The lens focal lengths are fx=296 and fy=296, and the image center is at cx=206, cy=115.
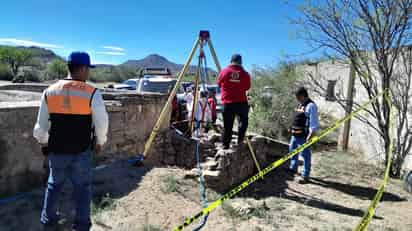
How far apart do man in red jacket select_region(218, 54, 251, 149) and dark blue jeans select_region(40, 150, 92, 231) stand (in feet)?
9.46

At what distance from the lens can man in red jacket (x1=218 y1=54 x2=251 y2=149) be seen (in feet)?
16.5

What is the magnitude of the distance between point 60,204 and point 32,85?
512 centimetres

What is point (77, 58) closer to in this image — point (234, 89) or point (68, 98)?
point (68, 98)

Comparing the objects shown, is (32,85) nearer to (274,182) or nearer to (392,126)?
(274,182)

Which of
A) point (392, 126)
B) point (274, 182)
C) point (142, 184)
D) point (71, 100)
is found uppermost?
point (71, 100)

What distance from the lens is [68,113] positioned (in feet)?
8.13

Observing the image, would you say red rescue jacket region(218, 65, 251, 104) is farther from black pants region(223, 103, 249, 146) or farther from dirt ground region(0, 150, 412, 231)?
dirt ground region(0, 150, 412, 231)

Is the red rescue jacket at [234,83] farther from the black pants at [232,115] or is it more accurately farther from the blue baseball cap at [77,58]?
the blue baseball cap at [77,58]

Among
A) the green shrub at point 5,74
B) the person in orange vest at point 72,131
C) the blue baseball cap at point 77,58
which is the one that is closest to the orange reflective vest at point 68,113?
the person in orange vest at point 72,131

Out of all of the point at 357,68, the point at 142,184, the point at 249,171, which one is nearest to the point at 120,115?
the point at 142,184

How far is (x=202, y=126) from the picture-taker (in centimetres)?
813

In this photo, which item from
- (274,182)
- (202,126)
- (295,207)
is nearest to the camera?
(295,207)

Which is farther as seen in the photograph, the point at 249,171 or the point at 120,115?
the point at 249,171

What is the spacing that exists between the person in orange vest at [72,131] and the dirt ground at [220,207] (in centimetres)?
66
